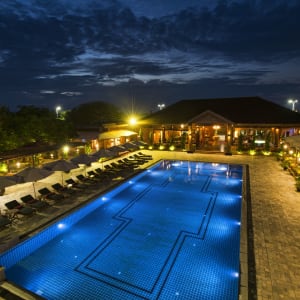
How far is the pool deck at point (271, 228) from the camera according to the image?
656 centimetres

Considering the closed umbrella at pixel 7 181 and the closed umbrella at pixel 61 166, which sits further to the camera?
the closed umbrella at pixel 61 166

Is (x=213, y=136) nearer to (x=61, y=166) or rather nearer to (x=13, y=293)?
(x=61, y=166)

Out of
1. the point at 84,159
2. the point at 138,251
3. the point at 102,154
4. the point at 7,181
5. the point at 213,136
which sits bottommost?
the point at 138,251

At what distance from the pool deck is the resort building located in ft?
33.0

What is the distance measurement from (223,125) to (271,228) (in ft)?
65.2

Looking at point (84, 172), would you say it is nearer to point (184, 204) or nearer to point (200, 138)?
point (184, 204)

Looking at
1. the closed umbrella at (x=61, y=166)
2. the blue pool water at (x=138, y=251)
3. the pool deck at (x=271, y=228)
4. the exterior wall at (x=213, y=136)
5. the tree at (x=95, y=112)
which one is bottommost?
the blue pool water at (x=138, y=251)

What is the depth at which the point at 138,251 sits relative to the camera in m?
8.91

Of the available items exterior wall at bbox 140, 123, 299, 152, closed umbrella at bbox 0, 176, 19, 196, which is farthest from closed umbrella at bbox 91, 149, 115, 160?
exterior wall at bbox 140, 123, 299, 152

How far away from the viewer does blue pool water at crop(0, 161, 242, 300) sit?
7023 millimetres

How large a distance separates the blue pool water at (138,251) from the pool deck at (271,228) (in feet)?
2.38

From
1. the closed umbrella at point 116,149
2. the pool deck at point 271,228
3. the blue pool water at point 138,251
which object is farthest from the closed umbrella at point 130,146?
the blue pool water at point 138,251

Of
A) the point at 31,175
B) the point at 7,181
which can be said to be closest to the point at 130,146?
the point at 31,175

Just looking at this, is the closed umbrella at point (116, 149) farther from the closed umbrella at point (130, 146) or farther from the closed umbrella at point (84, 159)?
the closed umbrella at point (84, 159)
